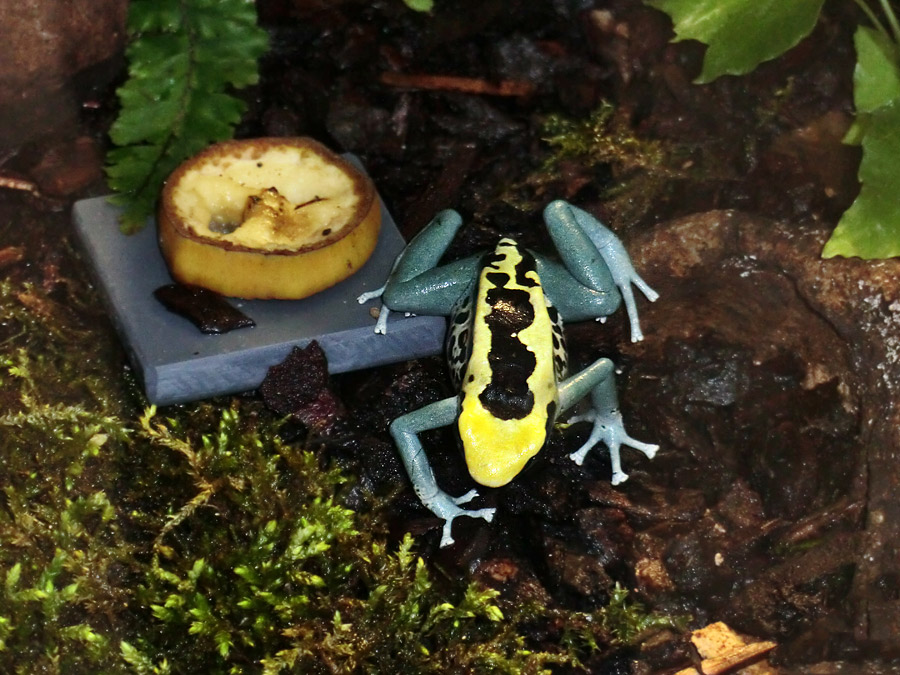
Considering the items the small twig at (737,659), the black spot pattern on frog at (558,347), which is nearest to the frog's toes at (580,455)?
the black spot pattern on frog at (558,347)

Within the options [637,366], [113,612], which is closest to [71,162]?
[113,612]

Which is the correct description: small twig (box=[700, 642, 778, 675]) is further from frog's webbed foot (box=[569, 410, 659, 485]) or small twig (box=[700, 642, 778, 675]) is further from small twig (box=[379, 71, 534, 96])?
small twig (box=[379, 71, 534, 96])

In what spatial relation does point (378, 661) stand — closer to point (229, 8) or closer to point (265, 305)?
point (265, 305)

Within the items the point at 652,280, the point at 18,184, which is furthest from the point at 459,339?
the point at 18,184

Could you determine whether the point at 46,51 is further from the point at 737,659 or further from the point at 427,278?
the point at 737,659

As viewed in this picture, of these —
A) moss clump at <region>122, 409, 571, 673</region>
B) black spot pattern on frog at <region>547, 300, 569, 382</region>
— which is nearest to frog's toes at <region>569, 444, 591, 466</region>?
black spot pattern on frog at <region>547, 300, 569, 382</region>

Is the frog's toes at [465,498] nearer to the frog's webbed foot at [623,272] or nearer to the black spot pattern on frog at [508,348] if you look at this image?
the black spot pattern on frog at [508,348]
